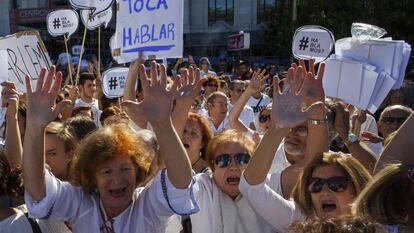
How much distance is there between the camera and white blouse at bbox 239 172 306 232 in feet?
7.82

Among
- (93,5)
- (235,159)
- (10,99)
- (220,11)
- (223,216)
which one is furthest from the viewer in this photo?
(220,11)

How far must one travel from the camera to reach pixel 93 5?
6.69 m

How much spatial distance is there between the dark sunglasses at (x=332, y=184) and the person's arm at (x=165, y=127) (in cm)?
60

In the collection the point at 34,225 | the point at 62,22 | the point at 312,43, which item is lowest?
the point at 34,225

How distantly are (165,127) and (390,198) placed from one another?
0.91m

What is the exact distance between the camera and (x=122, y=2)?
3709 mm

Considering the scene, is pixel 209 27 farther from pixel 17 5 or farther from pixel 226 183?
pixel 226 183

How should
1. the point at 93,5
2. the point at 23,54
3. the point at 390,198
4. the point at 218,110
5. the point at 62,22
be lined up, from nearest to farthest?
1. the point at 390,198
2. the point at 23,54
3. the point at 218,110
4. the point at 93,5
5. the point at 62,22

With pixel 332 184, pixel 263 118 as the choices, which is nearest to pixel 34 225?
pixel 332 184

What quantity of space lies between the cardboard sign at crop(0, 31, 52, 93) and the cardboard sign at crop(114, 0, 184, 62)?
1213 mm

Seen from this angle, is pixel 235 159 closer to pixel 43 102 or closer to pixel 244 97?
pixel 43 102

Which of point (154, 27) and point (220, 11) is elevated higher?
point (220, 11)

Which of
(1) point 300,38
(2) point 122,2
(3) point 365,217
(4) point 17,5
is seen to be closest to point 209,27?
(4) point 17,5

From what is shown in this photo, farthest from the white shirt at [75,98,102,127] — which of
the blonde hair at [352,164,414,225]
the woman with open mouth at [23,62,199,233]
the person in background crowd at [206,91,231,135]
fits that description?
the blonde hair at [352,164,414,225]
